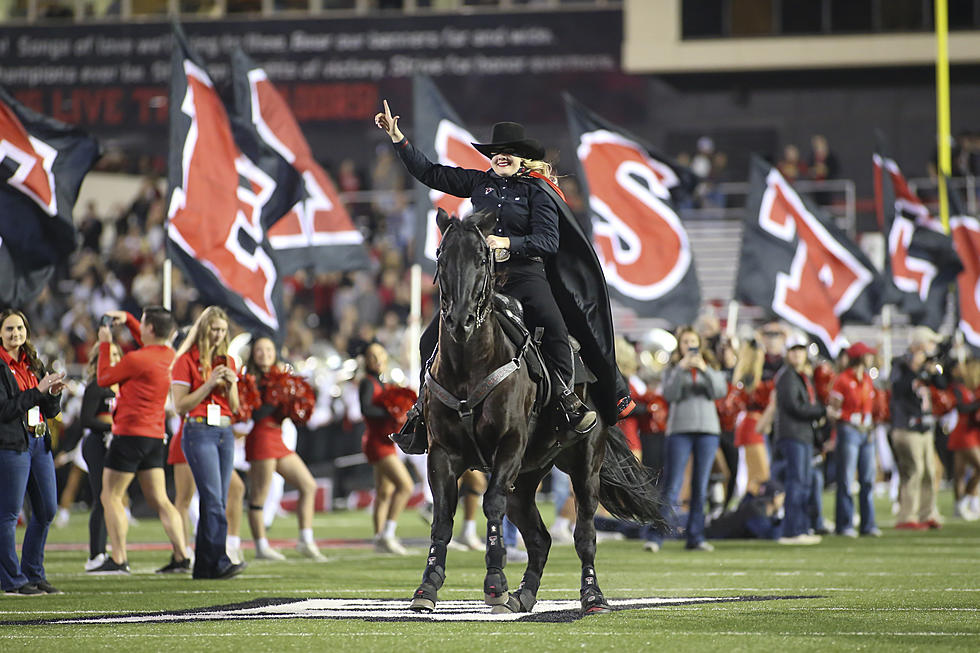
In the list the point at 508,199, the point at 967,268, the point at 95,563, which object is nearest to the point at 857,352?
the point at 967,268

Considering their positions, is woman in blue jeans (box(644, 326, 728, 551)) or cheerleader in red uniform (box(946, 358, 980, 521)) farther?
cheerleader in red uniform (box(946, 358, 980, 521))

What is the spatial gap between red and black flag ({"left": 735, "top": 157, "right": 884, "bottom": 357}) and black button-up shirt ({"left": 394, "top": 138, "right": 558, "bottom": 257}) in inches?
419

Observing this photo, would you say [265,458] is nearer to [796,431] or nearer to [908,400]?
[796,431]

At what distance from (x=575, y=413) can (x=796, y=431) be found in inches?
321

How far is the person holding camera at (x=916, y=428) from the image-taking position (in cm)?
1912

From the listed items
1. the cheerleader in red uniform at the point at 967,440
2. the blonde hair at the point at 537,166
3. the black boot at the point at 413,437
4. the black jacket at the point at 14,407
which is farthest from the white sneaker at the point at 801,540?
the black jacket at the point at 14,407

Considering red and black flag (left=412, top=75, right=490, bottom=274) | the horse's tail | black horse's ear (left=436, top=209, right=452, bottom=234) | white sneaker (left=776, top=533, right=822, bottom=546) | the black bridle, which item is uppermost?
red and black flag (left=412, top=75, right=490, bottom=274)

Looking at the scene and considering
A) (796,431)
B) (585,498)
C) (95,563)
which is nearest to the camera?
(585,498)

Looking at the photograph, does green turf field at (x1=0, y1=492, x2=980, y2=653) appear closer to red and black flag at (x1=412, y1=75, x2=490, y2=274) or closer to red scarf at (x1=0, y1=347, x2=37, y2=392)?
red scarf at (x1=0, y1=347, x2=37, y2=392)

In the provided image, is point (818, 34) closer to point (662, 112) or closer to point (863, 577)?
point (662, 112)

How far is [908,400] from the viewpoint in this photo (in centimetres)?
1911

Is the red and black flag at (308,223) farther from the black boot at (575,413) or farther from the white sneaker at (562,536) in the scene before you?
the black boot at (575,413)

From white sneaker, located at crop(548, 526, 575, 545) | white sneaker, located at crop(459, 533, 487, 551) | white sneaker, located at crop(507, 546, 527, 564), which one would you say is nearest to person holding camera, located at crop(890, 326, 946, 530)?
white sneaker, located at crop(548, 526, 575, 545)

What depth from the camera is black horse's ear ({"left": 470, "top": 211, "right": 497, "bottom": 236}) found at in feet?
28.5
